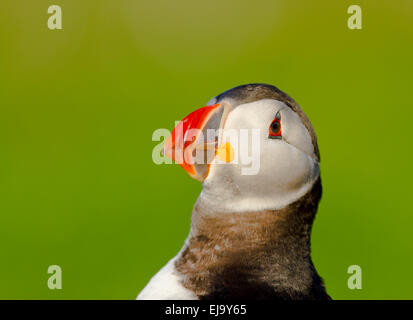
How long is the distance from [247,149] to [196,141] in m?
0.15

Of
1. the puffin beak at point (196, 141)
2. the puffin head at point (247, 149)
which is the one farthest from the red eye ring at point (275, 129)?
the puffin beak at point (196, 141)

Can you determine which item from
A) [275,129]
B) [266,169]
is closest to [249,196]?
[266,169]

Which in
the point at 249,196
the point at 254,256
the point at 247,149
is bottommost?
the point at 254,256

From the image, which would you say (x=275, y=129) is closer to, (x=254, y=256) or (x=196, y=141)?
(x=196, y=141)

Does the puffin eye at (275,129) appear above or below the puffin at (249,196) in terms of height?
above

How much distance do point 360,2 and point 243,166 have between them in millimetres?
4423

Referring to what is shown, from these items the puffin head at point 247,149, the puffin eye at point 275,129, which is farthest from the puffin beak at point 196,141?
the puffin eye at point 275,129

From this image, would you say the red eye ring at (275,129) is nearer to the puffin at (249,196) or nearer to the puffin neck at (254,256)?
the puffin at (249,196)

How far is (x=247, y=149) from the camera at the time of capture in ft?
5.47

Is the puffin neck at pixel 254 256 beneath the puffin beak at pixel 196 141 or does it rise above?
beneath

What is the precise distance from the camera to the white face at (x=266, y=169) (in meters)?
1.68

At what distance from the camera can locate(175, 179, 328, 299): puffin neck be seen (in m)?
1.63

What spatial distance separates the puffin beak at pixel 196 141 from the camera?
65.4 inches
